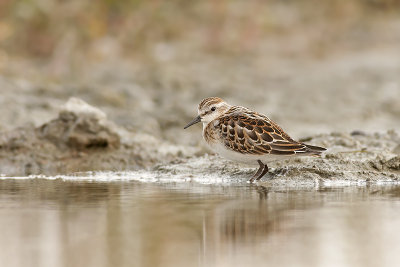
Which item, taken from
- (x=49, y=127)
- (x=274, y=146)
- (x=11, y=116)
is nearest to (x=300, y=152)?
(x=274, y=146)

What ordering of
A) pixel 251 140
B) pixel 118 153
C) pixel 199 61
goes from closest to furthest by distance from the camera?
pixel 251 140 < pixel 118 153 < pixel 199 61

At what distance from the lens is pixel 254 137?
8.42m

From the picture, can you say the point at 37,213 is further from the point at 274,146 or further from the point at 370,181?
the point at 370,181

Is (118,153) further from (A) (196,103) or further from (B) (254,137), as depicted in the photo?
(A) (196,103)

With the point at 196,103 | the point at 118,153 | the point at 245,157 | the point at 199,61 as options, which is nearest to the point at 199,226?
the point at 245,157

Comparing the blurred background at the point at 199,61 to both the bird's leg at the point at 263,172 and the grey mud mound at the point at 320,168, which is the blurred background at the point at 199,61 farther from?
the bird's leg at the point at 263,172

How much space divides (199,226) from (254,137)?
9.74ft

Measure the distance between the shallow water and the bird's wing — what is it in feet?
1.87

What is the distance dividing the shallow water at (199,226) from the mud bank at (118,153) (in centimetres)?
103

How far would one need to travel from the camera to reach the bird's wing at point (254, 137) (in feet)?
27.2

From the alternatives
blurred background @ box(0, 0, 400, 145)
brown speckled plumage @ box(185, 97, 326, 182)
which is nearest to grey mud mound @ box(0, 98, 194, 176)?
blurred background @ box(0, 0, 400, 145)

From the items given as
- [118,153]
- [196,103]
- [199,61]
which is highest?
[199,61]

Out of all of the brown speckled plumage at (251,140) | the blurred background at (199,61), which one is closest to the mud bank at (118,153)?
the brown speckled plumage at (251,140)

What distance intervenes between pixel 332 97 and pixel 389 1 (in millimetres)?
7727
